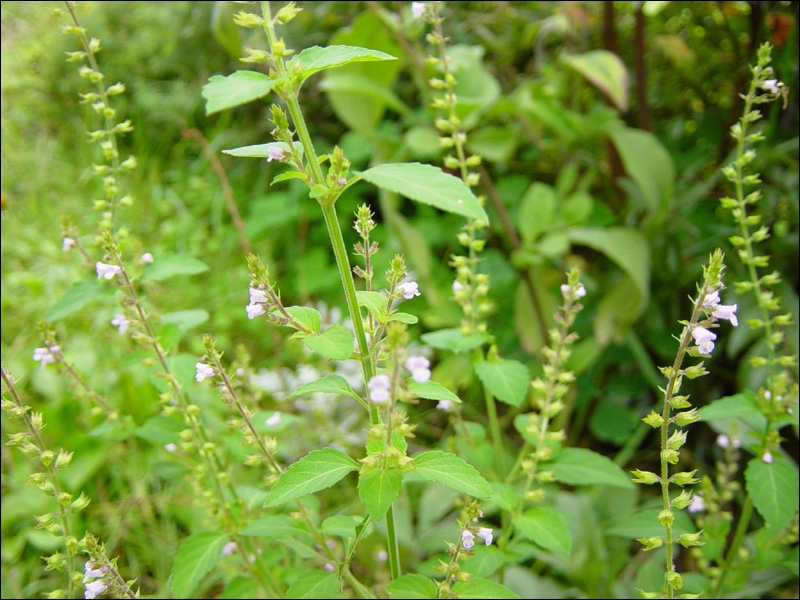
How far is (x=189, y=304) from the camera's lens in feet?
8.08

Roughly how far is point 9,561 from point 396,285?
157 cm

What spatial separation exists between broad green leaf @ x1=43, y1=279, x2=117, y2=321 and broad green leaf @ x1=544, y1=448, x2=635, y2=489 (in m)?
0.86

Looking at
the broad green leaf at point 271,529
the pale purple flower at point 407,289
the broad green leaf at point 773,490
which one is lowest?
the broad green leaf at point 773,490

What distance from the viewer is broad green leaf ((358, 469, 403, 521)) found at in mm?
644

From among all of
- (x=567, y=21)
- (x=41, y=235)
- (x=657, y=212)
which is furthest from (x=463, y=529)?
(x=41, y=235)

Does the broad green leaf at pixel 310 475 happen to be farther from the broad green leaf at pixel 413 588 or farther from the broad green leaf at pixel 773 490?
the broad green leaf at pixel 773 490

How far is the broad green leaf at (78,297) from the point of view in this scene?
0.99 m

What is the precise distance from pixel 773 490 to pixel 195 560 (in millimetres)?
959

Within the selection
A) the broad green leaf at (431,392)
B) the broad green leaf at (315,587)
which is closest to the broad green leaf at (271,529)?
the broad green leaf at (315,587)

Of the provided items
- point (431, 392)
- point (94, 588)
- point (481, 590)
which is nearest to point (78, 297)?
point (94, 588)

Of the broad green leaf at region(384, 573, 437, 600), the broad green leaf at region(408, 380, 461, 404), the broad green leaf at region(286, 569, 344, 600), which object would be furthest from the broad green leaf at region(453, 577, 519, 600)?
the broad green leaf at region(408, 380, 461, 404)

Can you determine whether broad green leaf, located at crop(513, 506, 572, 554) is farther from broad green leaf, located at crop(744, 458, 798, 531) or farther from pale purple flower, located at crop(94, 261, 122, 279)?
pale purple flower, located at crop(94, 261, 122, 279)

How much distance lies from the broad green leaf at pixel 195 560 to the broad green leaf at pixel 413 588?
0.31 metres

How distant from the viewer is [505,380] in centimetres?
95
